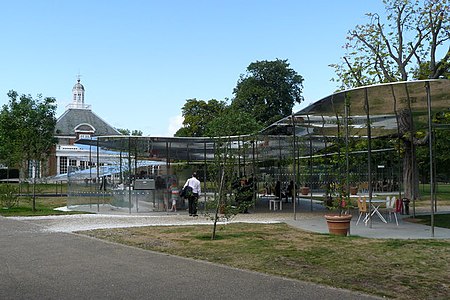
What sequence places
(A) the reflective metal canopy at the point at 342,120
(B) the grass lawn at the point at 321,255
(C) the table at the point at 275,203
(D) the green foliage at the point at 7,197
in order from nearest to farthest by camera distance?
(B) the grass lawn at the point at 321,255, (A) the reflective metal canopy at the point at 342,120, (D) the green foliage at the point at 7,197, (C) the table at the point at 275,203

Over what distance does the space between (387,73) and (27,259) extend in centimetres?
2400

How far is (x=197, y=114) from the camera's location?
201ft

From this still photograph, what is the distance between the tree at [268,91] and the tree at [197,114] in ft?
7.57

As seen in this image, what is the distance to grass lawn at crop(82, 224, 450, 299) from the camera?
7113 mm

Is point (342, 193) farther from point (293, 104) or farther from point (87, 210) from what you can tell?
point (293, 104)

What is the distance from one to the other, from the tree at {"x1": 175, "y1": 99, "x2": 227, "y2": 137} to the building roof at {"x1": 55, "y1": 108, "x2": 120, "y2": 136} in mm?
26017

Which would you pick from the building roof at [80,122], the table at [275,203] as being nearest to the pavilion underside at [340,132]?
the table at [275,203]

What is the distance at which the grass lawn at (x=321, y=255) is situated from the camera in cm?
711

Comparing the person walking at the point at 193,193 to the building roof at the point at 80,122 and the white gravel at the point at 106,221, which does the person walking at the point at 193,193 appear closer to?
the white gravel at the point at 106,221

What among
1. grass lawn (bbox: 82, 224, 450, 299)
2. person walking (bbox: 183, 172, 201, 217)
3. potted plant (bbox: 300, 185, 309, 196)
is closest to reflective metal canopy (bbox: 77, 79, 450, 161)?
person walking (bbox: 183, 172, 201, 217)

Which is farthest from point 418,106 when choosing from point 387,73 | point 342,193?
point 387,73

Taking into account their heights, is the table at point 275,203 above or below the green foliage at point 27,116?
below

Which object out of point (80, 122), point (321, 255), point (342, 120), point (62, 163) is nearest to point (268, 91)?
point (62, 163)

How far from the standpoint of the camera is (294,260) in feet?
29.1
